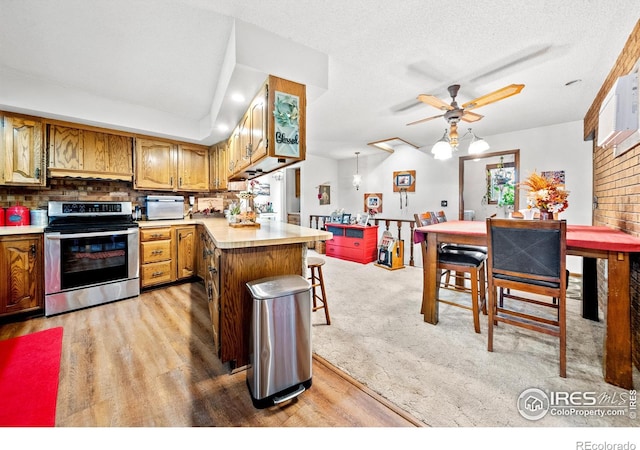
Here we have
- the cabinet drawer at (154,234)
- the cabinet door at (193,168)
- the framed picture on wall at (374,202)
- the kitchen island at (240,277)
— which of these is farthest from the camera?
the framed picture on wall at (374,202)

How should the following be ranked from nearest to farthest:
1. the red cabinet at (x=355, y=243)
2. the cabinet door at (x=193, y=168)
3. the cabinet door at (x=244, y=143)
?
the cabinet door at (x=244, y=143) → the cabinet door at (x=193, y=168) → the red cabinet at (x=355, y=243)

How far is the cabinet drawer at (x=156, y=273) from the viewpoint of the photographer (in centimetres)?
327

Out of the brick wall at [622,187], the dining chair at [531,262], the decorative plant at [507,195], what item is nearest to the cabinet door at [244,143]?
the dining chair at [531,262]

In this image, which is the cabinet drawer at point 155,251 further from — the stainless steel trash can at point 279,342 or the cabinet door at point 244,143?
the stainless steel trash can at point 279,342

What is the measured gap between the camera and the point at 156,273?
11.0 feet

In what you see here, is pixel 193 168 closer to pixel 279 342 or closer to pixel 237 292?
pixel 237 292

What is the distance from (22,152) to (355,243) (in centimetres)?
481

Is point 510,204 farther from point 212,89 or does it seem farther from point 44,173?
point 44,173

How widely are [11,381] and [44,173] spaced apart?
90.4 inches

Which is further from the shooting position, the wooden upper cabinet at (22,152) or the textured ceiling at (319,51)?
the wooden upper cabinet at (22,152)

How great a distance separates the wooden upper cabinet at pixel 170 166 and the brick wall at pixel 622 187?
477 cm

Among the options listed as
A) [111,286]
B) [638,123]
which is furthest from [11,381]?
[638,123]

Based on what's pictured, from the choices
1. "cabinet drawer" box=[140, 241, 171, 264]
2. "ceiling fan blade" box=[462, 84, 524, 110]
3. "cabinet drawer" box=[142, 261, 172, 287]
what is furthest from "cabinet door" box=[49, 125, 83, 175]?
"ceiling fan blade" box=[462, 84, 524, 110]

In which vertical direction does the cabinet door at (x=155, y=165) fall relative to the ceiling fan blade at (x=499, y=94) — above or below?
below
